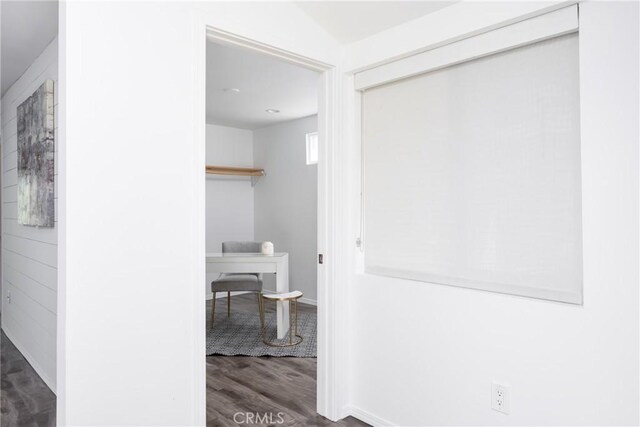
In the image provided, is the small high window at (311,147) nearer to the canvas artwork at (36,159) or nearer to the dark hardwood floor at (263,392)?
the dark hardwood floor at (263,392)

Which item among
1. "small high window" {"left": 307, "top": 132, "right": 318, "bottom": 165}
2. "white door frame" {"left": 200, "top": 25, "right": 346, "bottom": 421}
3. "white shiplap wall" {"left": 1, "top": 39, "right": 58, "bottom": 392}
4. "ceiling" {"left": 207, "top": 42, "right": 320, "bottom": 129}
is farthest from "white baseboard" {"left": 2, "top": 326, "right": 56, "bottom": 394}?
"small high window" {"left": 307, "top": 132, "right": 318, "bottom": 165}

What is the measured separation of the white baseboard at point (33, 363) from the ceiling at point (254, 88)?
2.65 meters

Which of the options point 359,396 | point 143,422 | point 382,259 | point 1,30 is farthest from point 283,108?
point 143,422

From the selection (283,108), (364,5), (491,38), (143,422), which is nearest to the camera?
(143,422)

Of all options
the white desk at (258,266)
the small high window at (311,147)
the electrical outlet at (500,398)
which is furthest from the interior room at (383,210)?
the small high window at (311,147)

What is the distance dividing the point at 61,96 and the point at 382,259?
1.73 metres

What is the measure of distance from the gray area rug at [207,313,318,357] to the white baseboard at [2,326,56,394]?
115 cm

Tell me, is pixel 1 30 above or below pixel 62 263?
above

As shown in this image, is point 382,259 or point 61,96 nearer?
point 61,96

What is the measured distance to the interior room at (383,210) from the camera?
5.25 ft

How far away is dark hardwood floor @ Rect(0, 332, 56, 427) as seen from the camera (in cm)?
257

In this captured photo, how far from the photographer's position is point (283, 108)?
512cm

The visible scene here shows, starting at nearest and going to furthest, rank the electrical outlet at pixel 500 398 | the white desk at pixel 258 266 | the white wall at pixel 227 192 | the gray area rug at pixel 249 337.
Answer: the electrical outlet at pixel 500 398 → the gray area rug at pixel 249 337 → the white desk at pixel 258 266 → the white wall at pixel 227 192

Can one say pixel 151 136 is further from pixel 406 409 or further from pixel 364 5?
pixel 406 409
